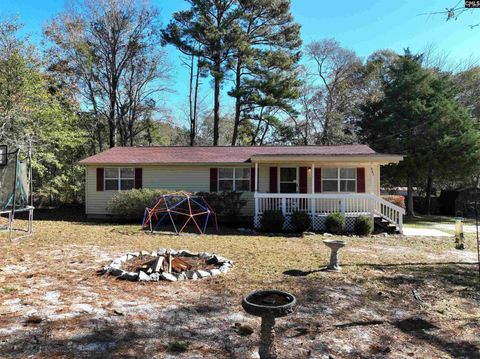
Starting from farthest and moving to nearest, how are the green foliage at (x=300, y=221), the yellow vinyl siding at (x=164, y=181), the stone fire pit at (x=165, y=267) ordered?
the yellow vinyl siding at (x=164, y=181), the green foliage at (x=300, y=221), the stone fire pit at (x=165, y=267)

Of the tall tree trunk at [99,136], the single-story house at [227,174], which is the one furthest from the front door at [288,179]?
the tall tree trunk at [99,136]

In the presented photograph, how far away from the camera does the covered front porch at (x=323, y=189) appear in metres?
13.2

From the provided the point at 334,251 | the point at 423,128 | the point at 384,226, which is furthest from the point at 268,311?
the point at 423,128

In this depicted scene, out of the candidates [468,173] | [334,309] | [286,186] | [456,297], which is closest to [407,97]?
[468,173]

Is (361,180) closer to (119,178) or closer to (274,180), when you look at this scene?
(274,180)

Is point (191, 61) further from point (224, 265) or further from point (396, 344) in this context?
point (396, 344)

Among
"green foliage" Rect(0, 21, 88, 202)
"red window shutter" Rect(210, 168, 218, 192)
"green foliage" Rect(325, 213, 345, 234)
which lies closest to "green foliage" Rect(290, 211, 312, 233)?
"green foliage" Rect(325, 213, 345, 234)

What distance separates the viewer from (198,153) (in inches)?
695

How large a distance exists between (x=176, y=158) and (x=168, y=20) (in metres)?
13.5

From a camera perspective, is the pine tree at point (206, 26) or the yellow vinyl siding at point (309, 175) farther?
the pine tree at point (206, 26)

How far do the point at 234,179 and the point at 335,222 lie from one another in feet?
17.4

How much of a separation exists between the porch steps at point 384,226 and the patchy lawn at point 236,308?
4899 mm

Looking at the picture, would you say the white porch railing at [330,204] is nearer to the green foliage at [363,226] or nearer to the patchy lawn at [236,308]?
the green foliage at [363,226]

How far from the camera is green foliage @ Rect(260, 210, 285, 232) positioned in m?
12.7
